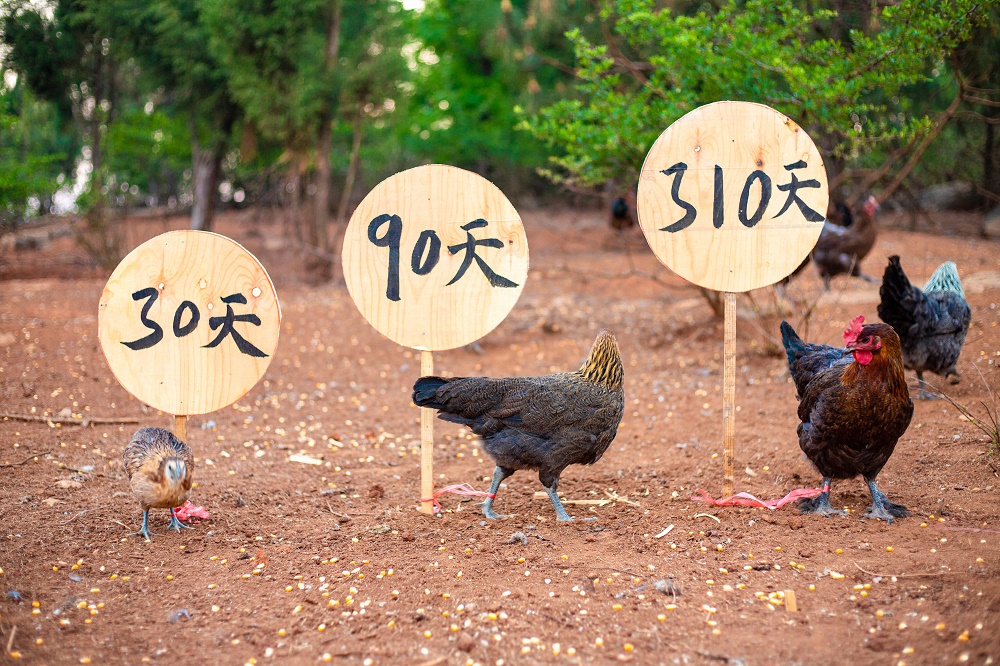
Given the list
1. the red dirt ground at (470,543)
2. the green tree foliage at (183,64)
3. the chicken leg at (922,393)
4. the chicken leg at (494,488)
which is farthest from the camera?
the green tree foliage at (183,64)

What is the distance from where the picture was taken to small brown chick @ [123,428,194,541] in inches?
155

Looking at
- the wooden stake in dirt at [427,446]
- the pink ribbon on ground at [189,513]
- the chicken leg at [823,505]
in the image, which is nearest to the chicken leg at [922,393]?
the chicken leg at [823,505]

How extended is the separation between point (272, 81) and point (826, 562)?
1049cm

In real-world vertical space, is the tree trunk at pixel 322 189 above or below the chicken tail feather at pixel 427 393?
above

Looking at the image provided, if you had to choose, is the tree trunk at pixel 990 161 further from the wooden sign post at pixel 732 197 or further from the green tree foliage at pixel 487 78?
the wooden sign post at pixel 732 197

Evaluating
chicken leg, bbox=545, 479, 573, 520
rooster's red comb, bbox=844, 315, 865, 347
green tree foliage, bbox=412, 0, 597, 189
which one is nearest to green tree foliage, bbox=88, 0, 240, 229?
green tree foliage, bbox=412, 0, 597, 189

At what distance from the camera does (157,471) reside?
393 centimetres

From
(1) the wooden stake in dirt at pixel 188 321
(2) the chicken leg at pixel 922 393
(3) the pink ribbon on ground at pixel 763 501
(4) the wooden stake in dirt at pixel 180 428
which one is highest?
(1) the wooden stake in dirt at pixel 188 321

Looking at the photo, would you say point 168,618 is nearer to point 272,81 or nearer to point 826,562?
point 826,562

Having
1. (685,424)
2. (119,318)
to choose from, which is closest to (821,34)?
(685,424)

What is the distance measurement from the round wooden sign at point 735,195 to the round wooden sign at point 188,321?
2271 mm

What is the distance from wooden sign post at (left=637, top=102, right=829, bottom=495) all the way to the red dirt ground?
0.85 metres

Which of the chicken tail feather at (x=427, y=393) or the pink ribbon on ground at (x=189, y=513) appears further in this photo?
the pink ribbon on ground at (x=189, y=513)

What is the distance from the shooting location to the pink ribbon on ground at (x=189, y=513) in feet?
14.1
